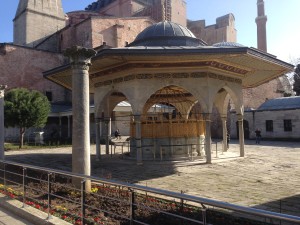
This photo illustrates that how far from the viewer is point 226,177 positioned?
851cm

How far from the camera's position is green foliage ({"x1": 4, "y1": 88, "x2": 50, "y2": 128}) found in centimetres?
1909

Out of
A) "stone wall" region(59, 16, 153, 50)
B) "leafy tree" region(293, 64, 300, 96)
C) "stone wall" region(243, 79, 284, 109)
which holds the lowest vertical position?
"stone wall" region(243, 79, 284, 109)

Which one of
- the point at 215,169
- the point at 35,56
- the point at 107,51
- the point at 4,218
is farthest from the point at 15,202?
the point at 35,56

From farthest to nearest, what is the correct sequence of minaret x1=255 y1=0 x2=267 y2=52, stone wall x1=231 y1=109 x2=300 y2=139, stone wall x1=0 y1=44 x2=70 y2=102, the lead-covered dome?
minaret x1=255 y1=0 x2=267 y2=52 → stone wall x1=0 y1=44 x2=70 y2=102 → stone wall x1=231 y1=109 x2=300 y2=139 → the lead-covered dome

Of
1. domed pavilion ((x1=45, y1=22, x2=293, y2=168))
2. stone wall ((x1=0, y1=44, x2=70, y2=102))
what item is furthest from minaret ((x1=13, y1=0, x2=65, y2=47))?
domed pavilion ((x1=45, y1=22, x2=293, y2=168))

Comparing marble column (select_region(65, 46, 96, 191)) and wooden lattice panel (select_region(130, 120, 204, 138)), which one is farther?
wooden lattice panel (select_region(130, 120, 204, 138))

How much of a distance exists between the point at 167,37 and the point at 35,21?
30197 mm

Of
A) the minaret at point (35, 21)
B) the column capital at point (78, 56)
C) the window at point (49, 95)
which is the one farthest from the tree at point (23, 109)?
the minaret at point (35, 21)

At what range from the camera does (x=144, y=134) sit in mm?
12133

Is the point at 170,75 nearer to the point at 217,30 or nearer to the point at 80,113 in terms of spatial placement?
the point at 80,113

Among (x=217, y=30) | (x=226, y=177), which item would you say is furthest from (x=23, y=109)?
(x=217, y=30)

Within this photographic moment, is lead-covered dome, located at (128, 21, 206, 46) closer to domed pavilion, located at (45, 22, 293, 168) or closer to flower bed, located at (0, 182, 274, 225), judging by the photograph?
domed pavilion, located at (45, 22, 293, 168)

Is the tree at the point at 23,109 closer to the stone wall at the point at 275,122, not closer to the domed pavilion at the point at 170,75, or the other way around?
the domed pavilion at the point at 170,75

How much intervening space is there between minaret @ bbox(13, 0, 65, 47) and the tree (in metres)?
19.2
